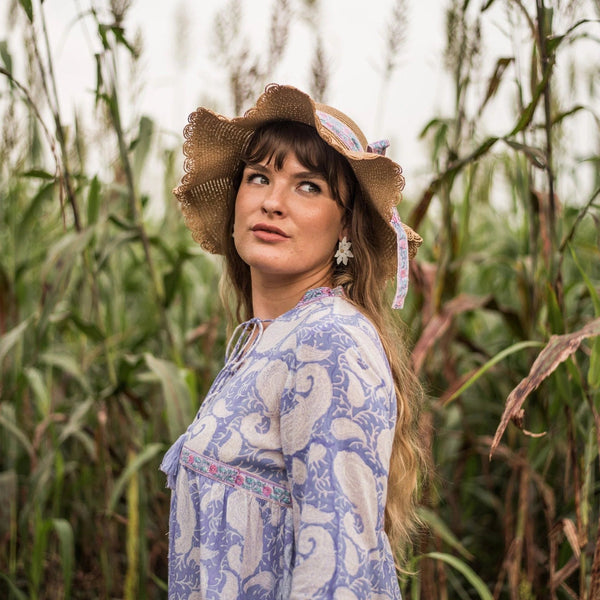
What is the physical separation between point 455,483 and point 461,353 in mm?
383

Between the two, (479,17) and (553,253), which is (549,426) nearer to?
(553,253)

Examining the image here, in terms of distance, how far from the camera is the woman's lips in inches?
45.4

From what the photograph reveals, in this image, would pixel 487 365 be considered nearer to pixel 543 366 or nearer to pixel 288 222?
pixel 543 366

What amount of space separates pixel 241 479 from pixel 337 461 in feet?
0.62

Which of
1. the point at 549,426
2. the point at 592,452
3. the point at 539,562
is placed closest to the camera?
the point at 592,452

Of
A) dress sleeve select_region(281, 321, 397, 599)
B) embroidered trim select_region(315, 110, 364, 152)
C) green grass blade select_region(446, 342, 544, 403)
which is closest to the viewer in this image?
dress sleeve select_region(281, 321, 397, 599)

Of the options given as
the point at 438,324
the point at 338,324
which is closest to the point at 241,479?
the point at 338,324

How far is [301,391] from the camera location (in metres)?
1.00

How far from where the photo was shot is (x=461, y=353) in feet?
7.25

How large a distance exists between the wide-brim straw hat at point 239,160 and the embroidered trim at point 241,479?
0.44m

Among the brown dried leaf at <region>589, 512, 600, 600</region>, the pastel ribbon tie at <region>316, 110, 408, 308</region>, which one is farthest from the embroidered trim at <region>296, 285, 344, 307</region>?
the brown dried leaf at <region>589, 512, 600, 600</region>

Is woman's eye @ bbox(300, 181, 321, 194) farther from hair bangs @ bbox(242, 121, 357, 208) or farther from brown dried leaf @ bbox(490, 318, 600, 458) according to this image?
brown dried leaf @ bbox(490, 318, 600, 458)

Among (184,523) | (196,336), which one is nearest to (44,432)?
(196,336)

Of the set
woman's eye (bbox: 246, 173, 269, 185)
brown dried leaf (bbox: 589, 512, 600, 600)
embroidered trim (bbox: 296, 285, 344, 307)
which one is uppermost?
woman's eye (bbox: 246, 173, 269, 185)
